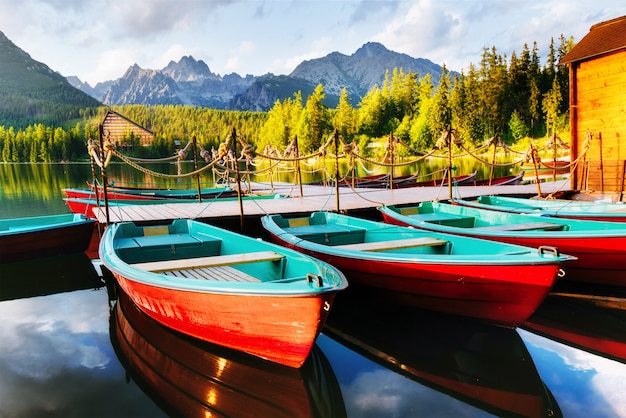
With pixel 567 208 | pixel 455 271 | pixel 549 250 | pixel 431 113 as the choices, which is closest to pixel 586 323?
pixel 549 250

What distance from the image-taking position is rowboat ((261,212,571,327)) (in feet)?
18.7

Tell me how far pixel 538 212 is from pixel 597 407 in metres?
6.40

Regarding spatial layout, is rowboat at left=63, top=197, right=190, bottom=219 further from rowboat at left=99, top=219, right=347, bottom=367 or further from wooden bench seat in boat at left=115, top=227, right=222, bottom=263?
rowboat at left=99, top=219, right=347, bottom=367

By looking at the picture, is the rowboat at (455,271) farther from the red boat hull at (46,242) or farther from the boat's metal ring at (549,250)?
the red boat hull at (46,242)

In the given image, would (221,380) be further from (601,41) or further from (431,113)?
(431,113)

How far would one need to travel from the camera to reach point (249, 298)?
4.81 meters

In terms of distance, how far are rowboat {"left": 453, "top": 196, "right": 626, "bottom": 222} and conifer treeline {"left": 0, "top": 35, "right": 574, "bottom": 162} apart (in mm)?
33458

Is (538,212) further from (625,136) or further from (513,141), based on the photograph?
(513,141)

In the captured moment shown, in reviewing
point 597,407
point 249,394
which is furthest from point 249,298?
point 597,407

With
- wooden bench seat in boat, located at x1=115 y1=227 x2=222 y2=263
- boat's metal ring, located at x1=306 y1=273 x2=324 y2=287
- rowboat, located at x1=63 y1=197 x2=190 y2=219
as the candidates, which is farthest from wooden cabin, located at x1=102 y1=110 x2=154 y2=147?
boat's metal ring, located at x1=306 y1=273 x2=324 y2=287

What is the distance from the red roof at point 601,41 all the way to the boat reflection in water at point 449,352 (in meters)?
11.4

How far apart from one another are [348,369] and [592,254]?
485 centimetres

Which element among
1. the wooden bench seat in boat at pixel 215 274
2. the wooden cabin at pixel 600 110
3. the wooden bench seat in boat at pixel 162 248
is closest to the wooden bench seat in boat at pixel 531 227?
the wooden bench seat in boat at pixel 215 274

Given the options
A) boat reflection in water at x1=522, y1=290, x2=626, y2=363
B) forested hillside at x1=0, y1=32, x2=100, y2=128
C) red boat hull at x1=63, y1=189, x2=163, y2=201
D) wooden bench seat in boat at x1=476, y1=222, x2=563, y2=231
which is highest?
forested hillside at x1=0, y1=32, x2=100, y2=128
